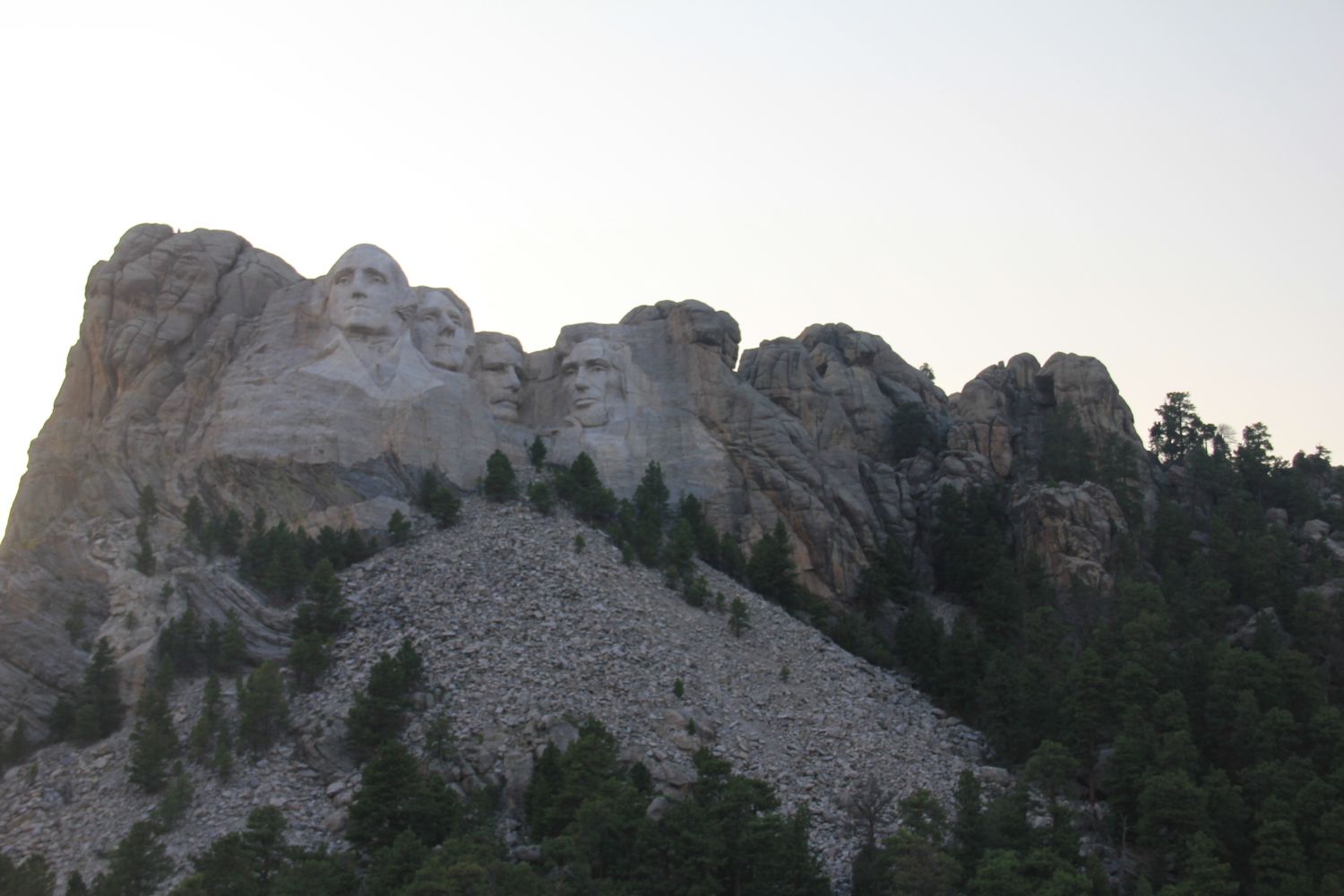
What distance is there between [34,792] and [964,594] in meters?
36.2

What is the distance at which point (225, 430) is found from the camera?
74000 mm

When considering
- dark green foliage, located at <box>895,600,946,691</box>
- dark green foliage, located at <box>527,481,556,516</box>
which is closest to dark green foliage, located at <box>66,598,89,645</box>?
dark green foliage, located at <box>527,481,556,516</box>

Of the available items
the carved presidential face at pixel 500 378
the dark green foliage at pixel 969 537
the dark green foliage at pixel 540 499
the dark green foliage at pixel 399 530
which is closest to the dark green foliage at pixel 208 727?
the dark green foliage at pixel 399 530

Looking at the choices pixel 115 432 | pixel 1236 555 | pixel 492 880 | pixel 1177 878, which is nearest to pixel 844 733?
pixel 1177 878

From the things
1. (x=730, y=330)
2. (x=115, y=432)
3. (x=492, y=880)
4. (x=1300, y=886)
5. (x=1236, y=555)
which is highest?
(x=730, y=330)

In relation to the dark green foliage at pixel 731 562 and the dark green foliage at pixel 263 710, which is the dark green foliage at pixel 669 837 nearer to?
the dark green foliage at pixel 263 710

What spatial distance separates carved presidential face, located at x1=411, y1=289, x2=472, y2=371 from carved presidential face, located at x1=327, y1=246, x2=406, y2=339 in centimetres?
143

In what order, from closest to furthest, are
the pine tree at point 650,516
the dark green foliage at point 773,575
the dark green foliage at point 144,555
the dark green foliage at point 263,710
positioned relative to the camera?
1. the dark green foliage at point 263,710
2. the dark green foliage at point 144,555
3. the pine tree at point 650,516
4. the dark green foliage at point 773,575

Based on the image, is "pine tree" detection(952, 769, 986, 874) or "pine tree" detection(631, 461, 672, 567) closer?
"pine tree" detection(952, 769, 986, 874)

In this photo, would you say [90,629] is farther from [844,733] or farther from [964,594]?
[964,594]

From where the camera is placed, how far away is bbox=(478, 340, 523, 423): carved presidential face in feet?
268

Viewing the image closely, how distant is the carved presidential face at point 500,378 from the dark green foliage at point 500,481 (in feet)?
18.3

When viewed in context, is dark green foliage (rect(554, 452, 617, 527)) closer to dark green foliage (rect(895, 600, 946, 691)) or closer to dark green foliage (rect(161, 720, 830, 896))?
dark green foliage (rect(895, 600, 946, 691))

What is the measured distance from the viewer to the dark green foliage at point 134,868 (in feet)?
176
